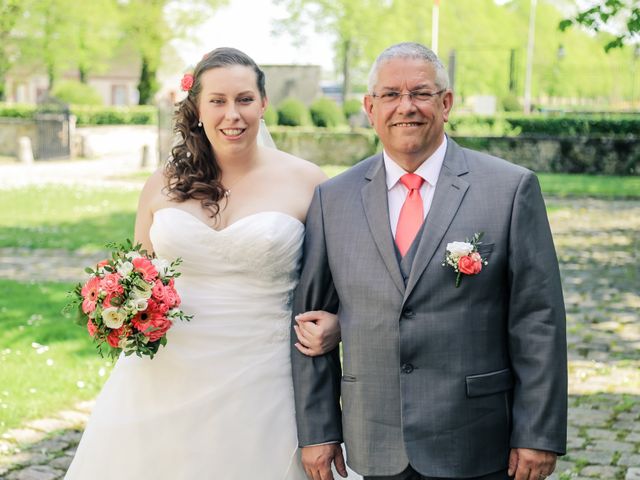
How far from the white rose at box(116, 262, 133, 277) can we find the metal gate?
103 feet

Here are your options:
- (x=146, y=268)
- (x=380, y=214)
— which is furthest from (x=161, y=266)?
(x=380, y=214)

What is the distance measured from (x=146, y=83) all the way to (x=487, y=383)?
54.7 metres

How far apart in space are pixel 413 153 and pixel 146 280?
122 centimetres

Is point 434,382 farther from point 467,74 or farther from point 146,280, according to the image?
point 467,74

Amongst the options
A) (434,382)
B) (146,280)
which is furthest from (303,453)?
(146,280)

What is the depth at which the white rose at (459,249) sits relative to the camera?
3.03 m

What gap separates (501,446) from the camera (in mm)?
3234

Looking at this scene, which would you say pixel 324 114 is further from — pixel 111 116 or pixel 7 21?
pixel 7 21

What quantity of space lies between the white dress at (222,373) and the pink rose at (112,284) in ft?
1.33

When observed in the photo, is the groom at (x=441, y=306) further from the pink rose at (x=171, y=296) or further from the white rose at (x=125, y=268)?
the white rose at (x=125, y=268)

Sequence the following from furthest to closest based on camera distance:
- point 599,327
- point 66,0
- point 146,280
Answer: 1. point 66,0
2. point 599,327
3. point 146,280

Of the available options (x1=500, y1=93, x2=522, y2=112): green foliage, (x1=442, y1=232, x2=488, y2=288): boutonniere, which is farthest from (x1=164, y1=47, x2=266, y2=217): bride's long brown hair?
(x1=500, y1=93, x2=522, y2=112): green foliage

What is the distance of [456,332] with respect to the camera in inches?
124

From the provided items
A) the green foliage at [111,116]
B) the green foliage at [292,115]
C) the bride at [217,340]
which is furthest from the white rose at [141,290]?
the green foliage at [111,116]
